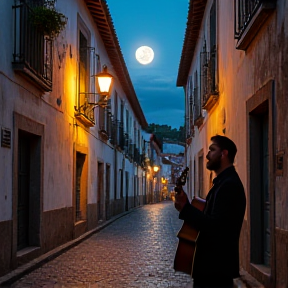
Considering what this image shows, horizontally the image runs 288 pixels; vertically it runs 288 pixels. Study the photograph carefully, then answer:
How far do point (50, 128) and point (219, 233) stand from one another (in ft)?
26.2

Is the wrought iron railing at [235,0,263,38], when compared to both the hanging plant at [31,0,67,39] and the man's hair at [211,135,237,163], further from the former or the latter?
the man's hair at [211,135,237,163]

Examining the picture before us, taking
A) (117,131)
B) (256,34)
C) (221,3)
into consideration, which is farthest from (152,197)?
(256,34)

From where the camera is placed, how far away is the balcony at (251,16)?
634cm

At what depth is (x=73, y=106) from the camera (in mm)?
13828

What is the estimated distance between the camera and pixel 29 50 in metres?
9.19

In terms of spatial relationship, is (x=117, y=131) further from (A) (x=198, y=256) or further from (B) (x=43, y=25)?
(A) (x=198, y=256)

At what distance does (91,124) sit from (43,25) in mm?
6204

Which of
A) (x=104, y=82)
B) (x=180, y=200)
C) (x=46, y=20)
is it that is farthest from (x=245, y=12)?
(x=104, y=82)

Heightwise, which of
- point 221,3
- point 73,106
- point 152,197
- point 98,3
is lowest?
point 152,197

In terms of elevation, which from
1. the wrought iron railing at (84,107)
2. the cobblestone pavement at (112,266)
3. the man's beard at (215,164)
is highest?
the wrought iron railing at (84,107)

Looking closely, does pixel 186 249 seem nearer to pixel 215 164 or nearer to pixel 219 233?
pixel 219 233

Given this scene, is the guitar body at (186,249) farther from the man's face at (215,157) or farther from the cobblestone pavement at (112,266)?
the cobblestone pavement at (112,266)

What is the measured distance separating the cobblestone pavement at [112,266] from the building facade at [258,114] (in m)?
1.40

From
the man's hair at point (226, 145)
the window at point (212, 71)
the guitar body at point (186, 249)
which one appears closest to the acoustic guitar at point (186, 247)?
the guitar body at point (186, 249)
